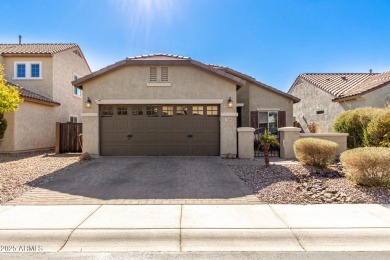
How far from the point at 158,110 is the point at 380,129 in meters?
10.2

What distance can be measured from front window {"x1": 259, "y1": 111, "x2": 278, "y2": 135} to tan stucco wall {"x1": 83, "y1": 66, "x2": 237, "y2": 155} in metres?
5.16

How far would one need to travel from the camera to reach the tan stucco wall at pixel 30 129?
15.7 metres

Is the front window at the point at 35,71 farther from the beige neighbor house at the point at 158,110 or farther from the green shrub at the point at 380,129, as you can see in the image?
the green shrub at the point at 380,129

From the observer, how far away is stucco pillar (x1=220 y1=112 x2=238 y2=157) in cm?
1329

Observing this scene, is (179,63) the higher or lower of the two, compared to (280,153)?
higher

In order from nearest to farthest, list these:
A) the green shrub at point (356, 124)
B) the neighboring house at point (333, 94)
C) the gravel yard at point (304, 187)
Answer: the gravel yard at point (304, 187), the green shrub at point (356, 124), the neighboring house at point (333, 94)

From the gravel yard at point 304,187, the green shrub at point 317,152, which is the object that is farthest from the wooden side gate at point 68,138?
the green shrub at point 317,152

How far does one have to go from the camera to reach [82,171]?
10141mm

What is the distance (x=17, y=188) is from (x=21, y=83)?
15030 mm

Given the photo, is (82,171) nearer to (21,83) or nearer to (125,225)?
(125,225)

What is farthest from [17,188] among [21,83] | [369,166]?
[21,83]

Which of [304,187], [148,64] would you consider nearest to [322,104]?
[148,64]

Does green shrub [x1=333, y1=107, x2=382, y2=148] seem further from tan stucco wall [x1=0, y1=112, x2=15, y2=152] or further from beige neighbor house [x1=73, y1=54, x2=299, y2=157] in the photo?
tan stucco wall [x1=0, y1=112, x2=15, y2=152]

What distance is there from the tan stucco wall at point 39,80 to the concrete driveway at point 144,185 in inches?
435
